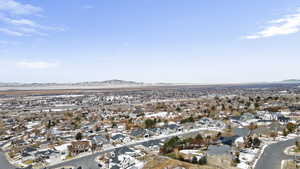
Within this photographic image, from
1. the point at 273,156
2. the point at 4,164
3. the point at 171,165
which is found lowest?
the point at 4,164

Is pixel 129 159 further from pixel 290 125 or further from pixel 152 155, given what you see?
pixel 290 125

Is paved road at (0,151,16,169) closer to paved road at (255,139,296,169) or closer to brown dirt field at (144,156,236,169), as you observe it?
brown dirt field at (144,156,236,169)

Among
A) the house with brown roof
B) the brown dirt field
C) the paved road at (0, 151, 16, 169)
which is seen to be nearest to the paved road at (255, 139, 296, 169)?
the brown dirt field

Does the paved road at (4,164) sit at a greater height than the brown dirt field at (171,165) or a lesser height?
lesser

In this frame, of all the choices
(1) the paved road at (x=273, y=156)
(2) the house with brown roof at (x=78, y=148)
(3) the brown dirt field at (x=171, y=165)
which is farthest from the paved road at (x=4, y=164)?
(1) the paved road at (x=273, y=156)

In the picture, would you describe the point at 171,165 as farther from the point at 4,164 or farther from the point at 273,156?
the point at 4,164

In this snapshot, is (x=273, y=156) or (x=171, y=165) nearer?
(x=171, y=165)

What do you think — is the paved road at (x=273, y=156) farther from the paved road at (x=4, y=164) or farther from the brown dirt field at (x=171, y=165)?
the paved road at (x=4, y=164)

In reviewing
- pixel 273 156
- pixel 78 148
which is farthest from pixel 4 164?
pixel 273 156

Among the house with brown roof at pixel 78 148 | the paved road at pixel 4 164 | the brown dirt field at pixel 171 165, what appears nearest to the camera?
the brown dirt field at pixel 171 165

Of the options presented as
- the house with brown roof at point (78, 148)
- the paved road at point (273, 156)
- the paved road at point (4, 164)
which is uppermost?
the paved road at point (273, 156)
